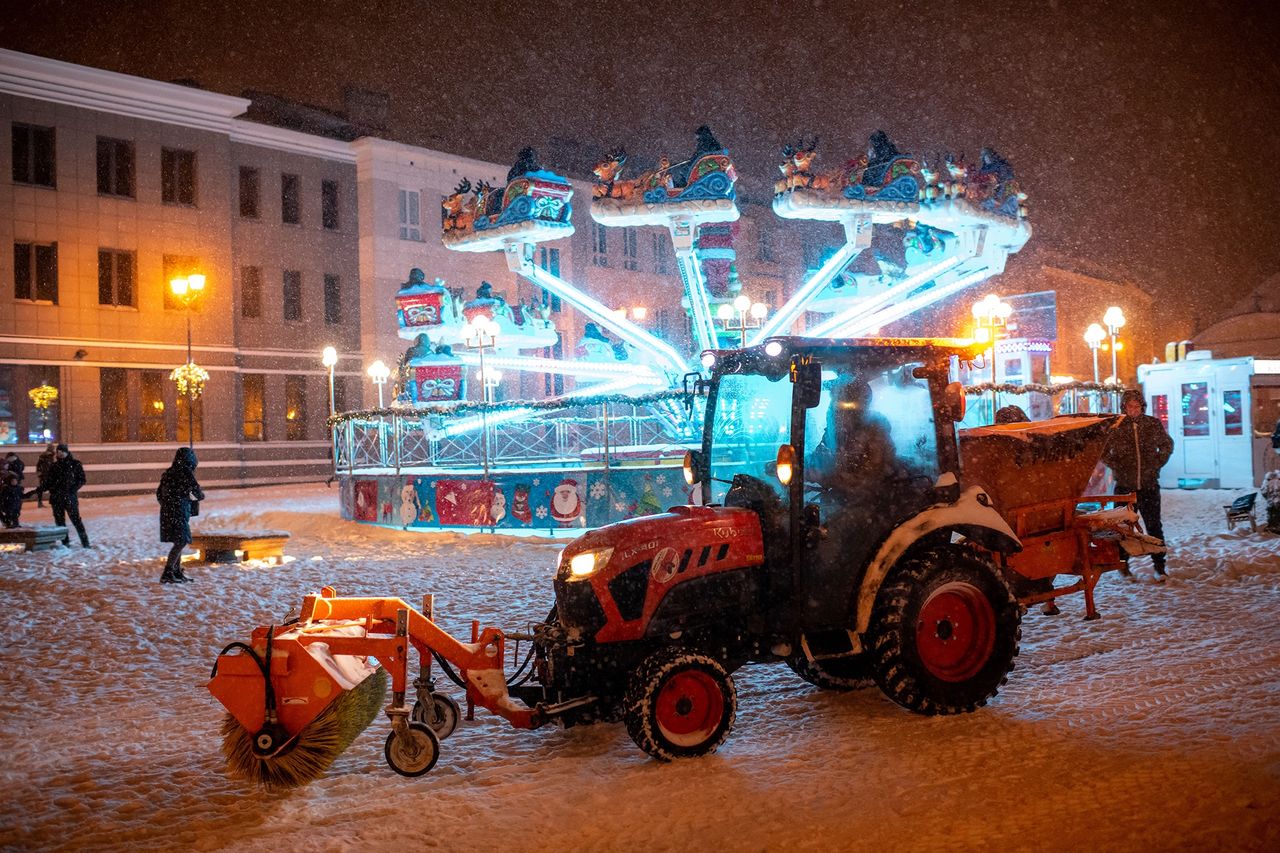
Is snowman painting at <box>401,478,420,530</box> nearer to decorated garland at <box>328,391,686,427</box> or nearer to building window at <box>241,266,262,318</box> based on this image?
decorated garland at <box>328,391,686,427</box>

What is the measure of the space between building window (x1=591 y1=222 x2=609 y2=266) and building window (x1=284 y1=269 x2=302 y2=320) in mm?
13471

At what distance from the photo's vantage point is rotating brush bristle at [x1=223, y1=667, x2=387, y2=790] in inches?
214

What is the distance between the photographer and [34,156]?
33.0 meters

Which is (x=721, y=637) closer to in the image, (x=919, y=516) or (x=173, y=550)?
(x=919, y=516)

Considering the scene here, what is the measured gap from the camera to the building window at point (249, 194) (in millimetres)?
38375

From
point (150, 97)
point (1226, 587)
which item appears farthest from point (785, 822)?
point (150, 97)

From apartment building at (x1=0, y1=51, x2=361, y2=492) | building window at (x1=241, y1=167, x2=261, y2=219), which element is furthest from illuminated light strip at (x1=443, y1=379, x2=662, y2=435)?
building window at (x1=241, y1=167, x2=261, y2=219)

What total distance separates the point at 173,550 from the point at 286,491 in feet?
67.0

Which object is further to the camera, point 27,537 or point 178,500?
point 27,537

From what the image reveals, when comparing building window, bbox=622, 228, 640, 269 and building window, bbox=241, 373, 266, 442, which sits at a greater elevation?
building window, bbox=622, 228, 640, 269

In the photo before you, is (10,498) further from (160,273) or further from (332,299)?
(332,299)

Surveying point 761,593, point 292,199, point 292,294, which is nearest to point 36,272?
point 292,294

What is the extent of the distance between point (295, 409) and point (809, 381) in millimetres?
36319

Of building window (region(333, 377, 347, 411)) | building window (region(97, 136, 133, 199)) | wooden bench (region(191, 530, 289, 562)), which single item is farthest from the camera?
building window (region(333, 377, 347, 411))
